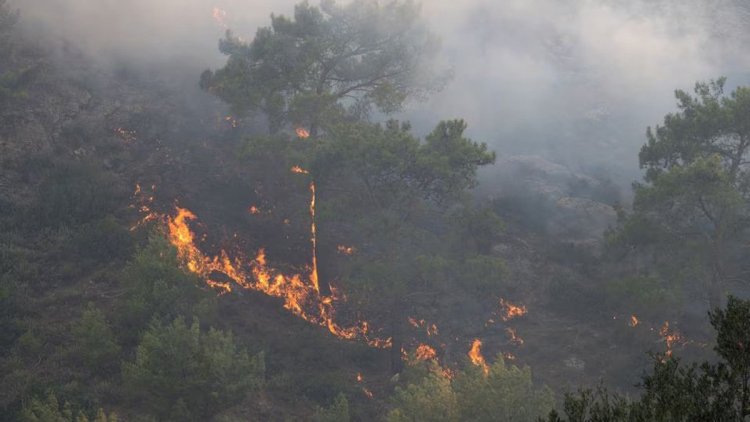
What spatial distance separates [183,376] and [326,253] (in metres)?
12.3

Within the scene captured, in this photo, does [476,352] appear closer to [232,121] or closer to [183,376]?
[183,376]

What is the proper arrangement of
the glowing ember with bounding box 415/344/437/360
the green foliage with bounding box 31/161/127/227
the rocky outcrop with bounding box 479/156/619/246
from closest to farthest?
the glowing ember with bounding box 415/344/437/360 → the green foliage with bounding box 31/161/127/227 → the rocky outcrop with bounding box 479/156/619/246

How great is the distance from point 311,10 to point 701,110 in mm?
18284

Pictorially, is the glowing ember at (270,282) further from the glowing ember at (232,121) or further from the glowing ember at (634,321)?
the glowing ember at (634,321)

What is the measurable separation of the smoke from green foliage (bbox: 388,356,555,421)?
28.5m

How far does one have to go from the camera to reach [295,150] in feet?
84.0

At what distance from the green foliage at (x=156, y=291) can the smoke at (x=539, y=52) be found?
24.8 m

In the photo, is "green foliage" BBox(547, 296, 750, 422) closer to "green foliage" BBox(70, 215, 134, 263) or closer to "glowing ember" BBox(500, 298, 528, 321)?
"glowing ember" BBox(500, 298, 528, 321)

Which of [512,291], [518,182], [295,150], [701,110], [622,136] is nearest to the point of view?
[701,110]

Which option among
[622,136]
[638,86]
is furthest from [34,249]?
[638,86]

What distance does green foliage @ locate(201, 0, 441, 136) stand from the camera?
26875 millimetres

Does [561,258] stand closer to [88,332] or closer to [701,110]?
[701,110]

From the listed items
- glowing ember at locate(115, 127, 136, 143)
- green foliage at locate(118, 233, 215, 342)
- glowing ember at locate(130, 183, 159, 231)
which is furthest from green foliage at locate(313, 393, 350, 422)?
glowing ember at locate(115, 127, 136, 143)

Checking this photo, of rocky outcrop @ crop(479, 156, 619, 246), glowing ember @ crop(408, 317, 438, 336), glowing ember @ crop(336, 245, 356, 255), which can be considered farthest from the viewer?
rocky outcrop @ crop(479, 156, 619, 246)
